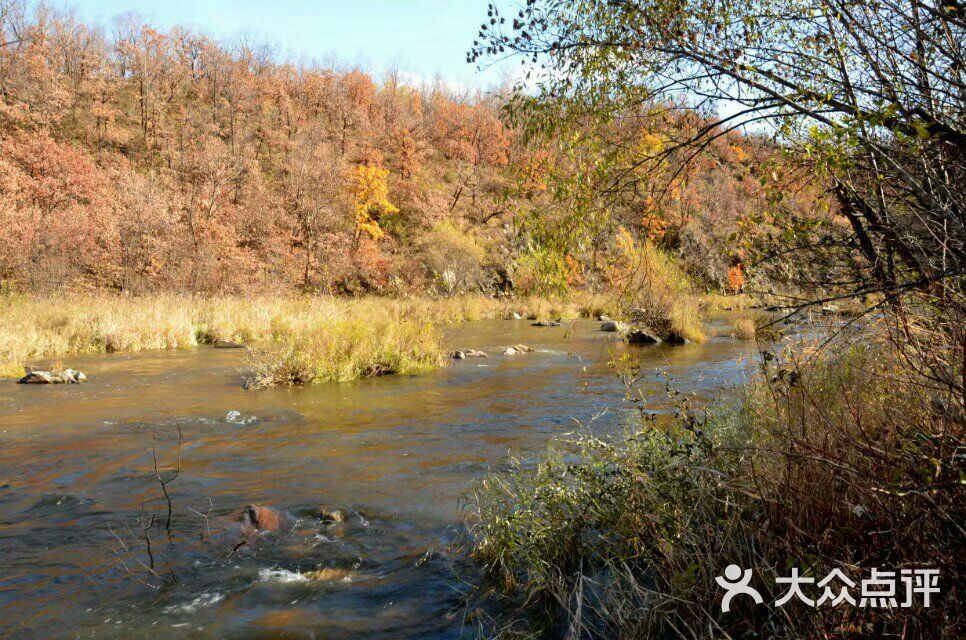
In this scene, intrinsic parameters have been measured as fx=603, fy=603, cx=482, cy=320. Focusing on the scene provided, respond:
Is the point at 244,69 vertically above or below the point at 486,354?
above

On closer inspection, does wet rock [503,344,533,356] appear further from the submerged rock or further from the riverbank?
the submerged rock

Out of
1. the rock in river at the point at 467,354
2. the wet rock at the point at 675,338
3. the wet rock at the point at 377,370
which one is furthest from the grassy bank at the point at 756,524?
the wet rock at the point at 675,338

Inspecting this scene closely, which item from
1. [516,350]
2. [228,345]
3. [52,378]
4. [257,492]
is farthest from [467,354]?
[257,492]

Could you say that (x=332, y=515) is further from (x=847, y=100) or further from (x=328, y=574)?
(x=847, y=100)

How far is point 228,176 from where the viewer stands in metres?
41.0

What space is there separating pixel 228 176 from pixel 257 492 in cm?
4002

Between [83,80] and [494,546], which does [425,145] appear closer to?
[83,80]

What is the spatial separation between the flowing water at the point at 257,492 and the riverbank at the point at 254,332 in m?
0.69

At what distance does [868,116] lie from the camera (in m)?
2.78

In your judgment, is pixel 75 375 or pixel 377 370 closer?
pixel 75 375

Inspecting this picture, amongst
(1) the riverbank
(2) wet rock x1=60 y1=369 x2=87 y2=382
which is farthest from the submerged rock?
(1) the riverbank

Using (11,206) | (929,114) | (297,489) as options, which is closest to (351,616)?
(297,489)

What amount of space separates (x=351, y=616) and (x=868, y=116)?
3866 millimetres

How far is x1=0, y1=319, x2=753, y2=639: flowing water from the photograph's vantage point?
3.73 m
